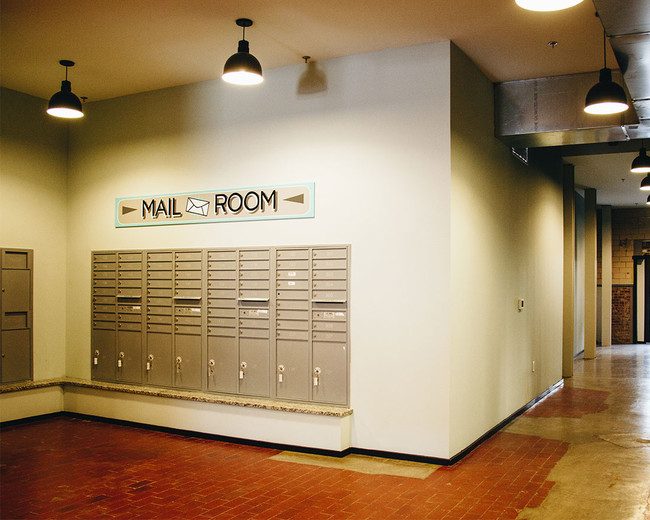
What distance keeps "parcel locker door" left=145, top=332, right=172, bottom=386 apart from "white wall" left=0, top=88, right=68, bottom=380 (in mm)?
1373

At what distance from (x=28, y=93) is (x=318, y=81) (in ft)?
11.5

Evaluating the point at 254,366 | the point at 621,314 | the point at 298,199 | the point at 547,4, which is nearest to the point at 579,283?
the point at 621,314

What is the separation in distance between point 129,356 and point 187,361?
0.83m

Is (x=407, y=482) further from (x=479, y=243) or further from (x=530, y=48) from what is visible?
(x=530, y=48)

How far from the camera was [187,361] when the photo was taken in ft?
20.7

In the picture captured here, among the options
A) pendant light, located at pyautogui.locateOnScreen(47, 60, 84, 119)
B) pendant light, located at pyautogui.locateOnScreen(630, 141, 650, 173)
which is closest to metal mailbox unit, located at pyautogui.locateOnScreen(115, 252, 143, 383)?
pendant light, located at pyautogui.locateOnScreen(47, 60, 84, 119)

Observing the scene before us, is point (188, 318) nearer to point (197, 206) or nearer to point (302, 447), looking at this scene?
point (197, 206)

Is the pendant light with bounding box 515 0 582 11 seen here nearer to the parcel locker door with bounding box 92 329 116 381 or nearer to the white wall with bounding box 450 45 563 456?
the white wall with bounding box 450 45 563 456

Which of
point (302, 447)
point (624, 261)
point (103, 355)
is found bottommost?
point (302, 447)

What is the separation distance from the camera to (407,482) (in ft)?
15.3

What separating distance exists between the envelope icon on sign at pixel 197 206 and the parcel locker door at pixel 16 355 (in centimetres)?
238

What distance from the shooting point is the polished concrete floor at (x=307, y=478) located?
4113 millimetres

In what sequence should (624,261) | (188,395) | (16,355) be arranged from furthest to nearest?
(624,261) < (16,355) < (188,395)

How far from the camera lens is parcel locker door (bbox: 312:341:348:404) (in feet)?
18.1
